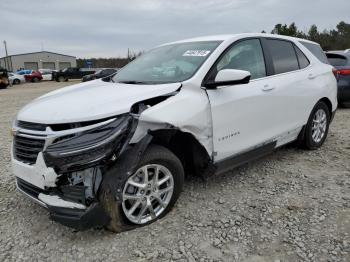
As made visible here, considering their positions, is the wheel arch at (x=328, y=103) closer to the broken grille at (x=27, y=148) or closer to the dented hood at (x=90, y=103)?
the dented hood at (x=90, y=103)

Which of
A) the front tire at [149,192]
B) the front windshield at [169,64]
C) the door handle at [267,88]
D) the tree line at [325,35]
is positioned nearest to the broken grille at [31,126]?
the front tire at [149,192]

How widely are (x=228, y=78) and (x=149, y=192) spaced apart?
1267 millimetres

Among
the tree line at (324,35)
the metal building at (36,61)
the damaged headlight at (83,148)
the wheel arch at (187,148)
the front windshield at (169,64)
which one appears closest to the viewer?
the damaged headlight at (83,148)

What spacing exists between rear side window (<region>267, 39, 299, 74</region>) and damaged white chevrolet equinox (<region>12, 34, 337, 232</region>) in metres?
0.02

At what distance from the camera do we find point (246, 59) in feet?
12.6

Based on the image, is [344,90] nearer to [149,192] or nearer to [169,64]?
[169,64]

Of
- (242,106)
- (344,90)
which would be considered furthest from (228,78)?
(344,90)

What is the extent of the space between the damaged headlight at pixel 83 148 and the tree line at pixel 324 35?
3167 cm

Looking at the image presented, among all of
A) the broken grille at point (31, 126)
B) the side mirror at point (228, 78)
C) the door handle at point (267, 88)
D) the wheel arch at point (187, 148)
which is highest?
the side mirror at point (228, 78)

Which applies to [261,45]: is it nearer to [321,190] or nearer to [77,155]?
[321,190]

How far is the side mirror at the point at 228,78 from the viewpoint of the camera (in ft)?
10.4

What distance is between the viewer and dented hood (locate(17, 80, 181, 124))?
106 inches

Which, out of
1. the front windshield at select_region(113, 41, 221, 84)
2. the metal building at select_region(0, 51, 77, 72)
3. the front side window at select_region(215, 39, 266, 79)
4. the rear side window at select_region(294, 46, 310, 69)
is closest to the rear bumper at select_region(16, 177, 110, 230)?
the front windshield at select_region(113, 41, 221, 84)

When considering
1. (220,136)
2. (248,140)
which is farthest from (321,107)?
(220,136)
